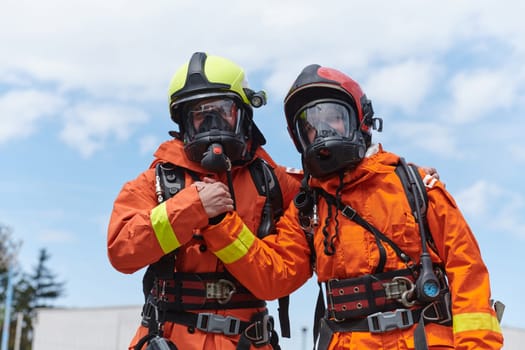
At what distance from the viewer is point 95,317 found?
24.1 meters

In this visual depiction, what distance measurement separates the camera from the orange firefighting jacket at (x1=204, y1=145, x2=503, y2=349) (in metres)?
3.45

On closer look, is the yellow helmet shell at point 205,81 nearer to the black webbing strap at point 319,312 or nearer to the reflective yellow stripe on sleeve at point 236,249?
the reflective yellow stripe on sleeve at point 236,249

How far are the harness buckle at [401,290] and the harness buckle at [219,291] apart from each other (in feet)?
3.04

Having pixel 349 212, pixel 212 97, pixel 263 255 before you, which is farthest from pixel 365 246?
pixel 212 97

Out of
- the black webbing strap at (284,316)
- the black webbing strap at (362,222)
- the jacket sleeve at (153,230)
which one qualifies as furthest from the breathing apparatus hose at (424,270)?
the jacket sleeve at (153,230)

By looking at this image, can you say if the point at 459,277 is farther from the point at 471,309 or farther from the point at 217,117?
the point at 217,117

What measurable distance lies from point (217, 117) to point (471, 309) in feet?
6.07

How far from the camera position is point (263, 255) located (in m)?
3.90

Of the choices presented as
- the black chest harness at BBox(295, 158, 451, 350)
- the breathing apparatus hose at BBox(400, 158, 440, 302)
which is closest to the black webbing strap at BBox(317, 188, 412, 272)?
the black chest harness at BBox(295, 158, 451, 350)

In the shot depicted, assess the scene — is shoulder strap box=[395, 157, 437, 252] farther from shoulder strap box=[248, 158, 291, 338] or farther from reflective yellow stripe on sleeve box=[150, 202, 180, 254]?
reflective yellow stripe on sleeve box=[150, 202, 180, 254]

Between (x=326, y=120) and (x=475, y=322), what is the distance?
137 cm

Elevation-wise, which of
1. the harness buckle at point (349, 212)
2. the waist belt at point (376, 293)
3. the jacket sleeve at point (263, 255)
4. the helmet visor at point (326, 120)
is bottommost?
the waist belt at point (376, 293)

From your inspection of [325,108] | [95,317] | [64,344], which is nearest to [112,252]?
[325,108]

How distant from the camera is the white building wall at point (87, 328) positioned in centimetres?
2008
